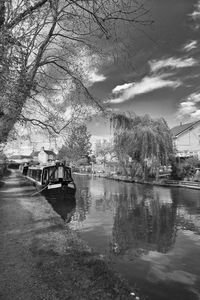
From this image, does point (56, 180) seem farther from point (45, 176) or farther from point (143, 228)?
point (143, 228)

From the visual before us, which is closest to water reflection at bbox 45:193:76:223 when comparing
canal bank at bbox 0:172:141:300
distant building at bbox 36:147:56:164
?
canal bank at bbox 0:172:141:300

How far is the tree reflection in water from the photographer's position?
10.0 metres

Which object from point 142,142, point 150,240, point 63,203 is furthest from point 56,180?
point 142,142

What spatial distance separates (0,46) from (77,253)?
5.20 m

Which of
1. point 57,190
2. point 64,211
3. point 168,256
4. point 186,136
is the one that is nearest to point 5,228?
point 168,256

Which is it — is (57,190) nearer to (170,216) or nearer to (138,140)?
(170,216)

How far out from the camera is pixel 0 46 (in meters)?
3.99

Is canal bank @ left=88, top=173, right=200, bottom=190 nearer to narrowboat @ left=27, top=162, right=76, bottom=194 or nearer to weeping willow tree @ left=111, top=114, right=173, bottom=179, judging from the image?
weeping willow tree @ left=111, top=114, right=173, bottom=179

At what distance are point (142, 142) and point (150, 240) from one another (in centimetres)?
2395

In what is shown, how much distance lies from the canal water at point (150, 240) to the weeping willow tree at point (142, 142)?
14129mm

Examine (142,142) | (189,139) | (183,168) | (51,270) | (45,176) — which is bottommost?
(51,270)

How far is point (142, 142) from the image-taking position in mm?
34344

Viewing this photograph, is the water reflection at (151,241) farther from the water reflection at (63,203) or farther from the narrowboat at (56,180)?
the narrowboat at (56,180)

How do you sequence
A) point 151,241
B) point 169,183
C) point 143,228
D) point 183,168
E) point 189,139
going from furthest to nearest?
1. point 189,139
2. point 183,168
3. point 169,183
4. point 143,228
5. point 151,241
